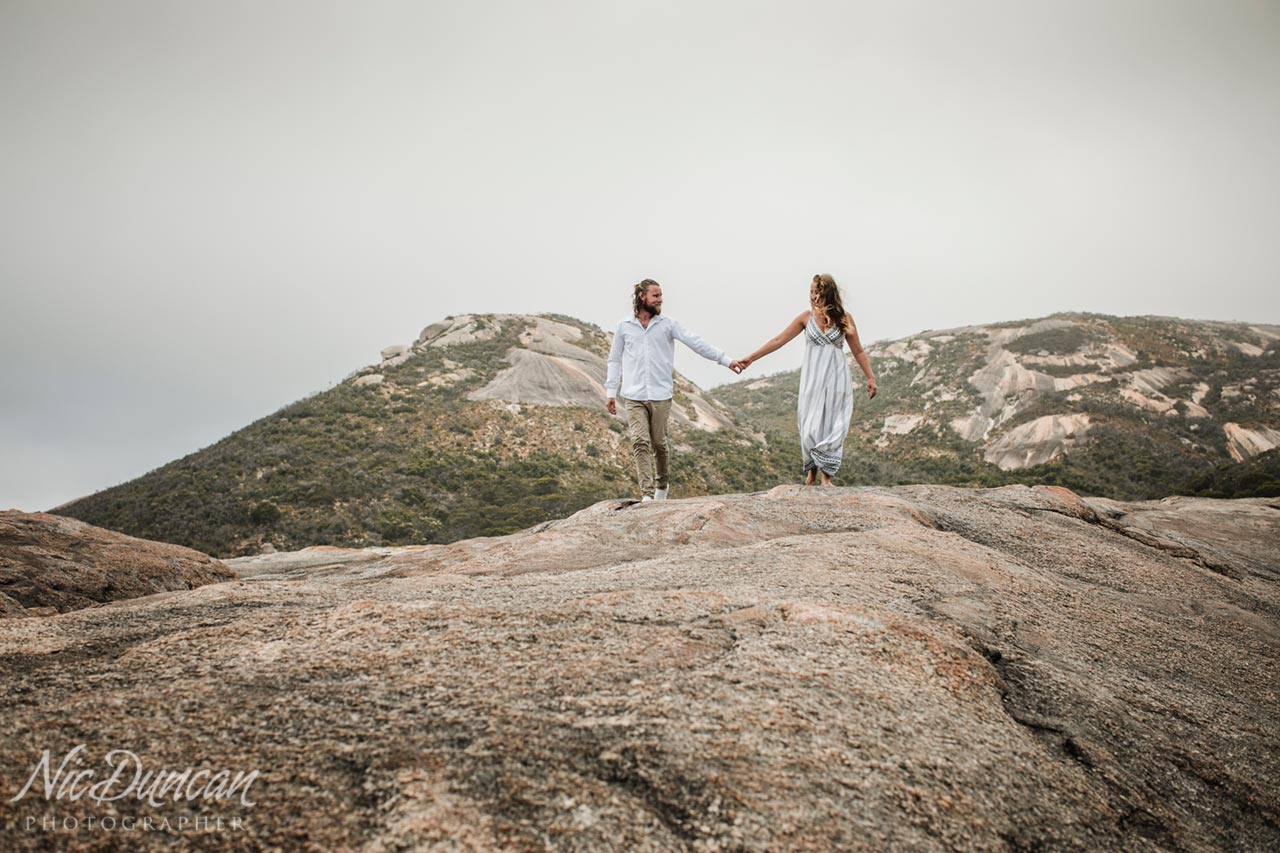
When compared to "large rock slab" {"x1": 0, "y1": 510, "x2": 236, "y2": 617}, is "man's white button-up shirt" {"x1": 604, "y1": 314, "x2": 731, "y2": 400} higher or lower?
higher

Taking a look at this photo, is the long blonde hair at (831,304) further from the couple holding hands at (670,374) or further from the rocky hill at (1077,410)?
the rocky hill at (1077,410)

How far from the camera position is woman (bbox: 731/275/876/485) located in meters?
7.68

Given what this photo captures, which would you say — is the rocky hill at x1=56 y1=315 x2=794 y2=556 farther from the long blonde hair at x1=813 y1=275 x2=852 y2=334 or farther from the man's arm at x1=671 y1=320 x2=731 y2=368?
the long blonde hair at x1=813 y1=275 x2=852 y2=334

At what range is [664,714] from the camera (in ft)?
7.35

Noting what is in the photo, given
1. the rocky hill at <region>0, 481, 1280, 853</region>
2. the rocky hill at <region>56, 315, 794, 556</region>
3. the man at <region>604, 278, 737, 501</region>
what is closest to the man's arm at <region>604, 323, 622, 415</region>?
the man at <region>604, 278, 737, 501</region>

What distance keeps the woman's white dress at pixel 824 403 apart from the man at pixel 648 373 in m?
1.05

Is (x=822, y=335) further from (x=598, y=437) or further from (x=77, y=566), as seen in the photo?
(x=598, y=437)

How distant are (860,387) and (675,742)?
187ft

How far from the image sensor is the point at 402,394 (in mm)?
36656

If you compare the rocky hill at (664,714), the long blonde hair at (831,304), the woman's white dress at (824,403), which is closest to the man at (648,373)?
the woman's white dress at (824,403)

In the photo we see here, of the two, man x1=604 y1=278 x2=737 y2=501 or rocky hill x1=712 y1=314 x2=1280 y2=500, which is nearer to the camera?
man x1=604 y1=278 x2=737 y2=501

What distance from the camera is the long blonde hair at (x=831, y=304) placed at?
759 cm

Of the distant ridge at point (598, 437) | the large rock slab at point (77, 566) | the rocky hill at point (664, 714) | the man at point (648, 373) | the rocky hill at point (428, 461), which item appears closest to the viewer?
the rocky hill at point (664, 714)

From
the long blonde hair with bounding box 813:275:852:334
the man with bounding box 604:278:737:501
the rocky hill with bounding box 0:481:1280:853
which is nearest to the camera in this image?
the rocky hill with bounding box 0:481:1280:853
